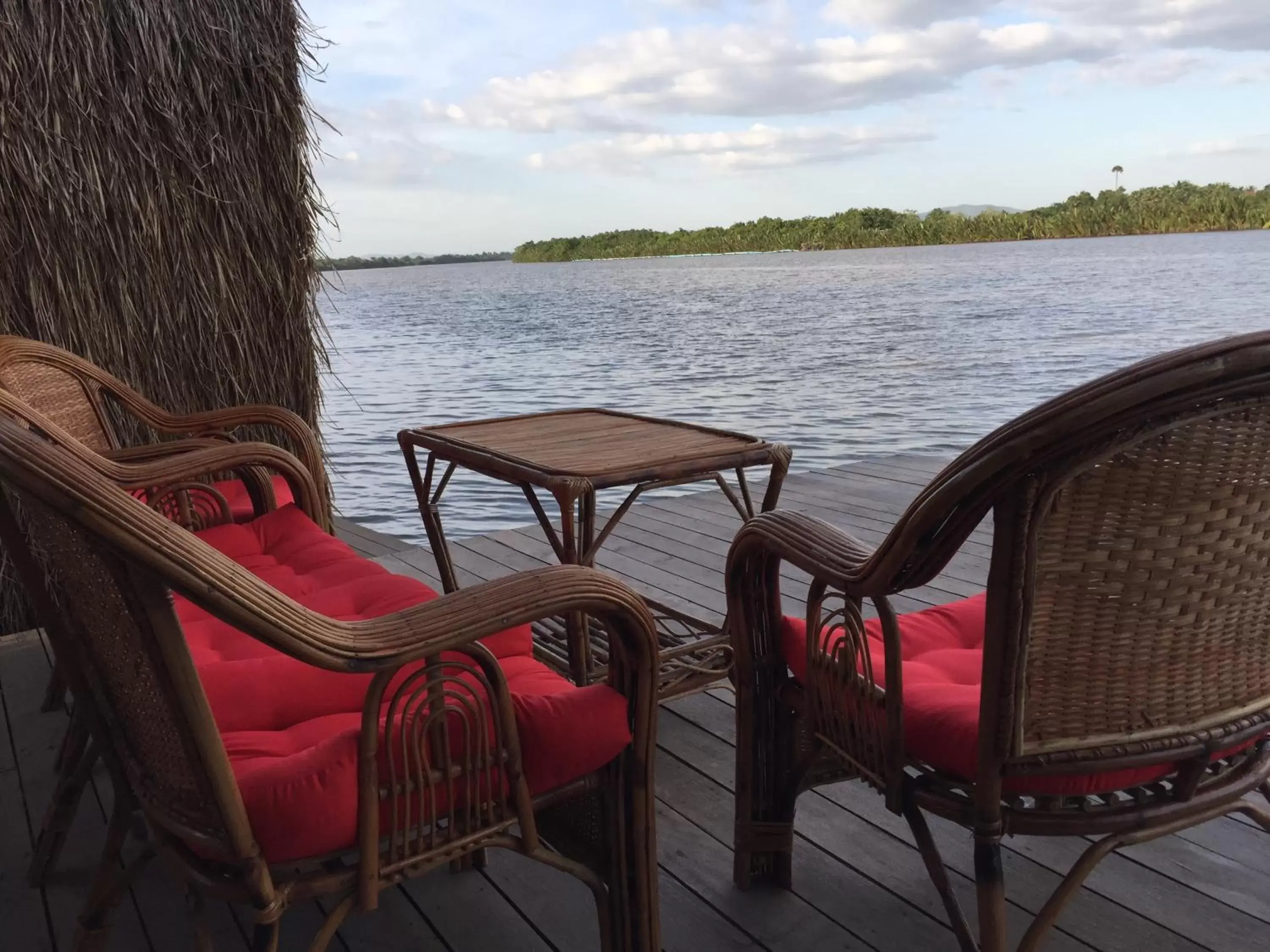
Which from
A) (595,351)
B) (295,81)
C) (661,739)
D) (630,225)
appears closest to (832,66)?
(595,351)

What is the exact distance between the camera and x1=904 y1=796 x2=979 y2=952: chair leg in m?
1.11

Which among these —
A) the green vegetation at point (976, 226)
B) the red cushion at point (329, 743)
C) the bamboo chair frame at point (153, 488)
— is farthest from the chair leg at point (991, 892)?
the green vegetation at point (976, 226)

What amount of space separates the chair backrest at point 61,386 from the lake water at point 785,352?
869 mm

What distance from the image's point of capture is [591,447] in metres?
2.11

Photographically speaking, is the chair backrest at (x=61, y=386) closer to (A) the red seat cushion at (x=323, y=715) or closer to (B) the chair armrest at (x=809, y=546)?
(A) the red seat cushion at (x=323, y=715)

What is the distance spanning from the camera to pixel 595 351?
51.0 ft

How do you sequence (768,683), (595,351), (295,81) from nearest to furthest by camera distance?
(768,683), (295,81), (595,351)

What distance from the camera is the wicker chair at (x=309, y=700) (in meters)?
0.80

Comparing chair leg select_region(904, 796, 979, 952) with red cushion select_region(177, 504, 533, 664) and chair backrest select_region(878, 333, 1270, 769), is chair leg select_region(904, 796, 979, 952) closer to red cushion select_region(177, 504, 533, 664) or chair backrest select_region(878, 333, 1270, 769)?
chair backrest select_region(878, 333, 1270, 769)

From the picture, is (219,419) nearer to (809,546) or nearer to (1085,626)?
(809,546)

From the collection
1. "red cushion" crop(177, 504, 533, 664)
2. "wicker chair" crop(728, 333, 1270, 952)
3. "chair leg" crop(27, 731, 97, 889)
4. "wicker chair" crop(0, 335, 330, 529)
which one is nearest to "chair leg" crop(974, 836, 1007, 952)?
"wicker chair" crop(728, 333, 1270, 952)

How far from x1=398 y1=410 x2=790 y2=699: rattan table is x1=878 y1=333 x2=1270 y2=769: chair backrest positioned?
0.86 meters

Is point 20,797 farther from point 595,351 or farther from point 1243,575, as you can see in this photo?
point 595,351

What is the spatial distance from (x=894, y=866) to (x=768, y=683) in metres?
0.40
